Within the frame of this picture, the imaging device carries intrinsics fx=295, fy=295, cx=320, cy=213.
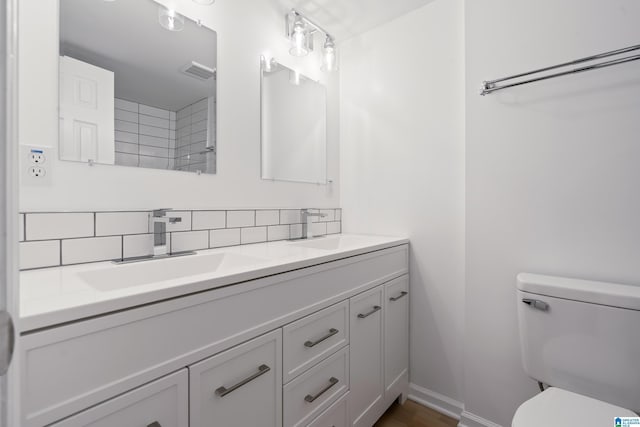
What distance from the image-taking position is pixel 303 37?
1.67 metres

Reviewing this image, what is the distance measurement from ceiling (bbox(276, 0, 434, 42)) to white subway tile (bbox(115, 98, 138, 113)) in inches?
41.9

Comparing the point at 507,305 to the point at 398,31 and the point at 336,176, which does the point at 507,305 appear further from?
the point at 398,31

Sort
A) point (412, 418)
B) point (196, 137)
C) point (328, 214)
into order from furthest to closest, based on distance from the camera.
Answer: point (328, 214) < point (412, 418) < point (196, 137)

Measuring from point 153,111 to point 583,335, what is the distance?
6.02 ft

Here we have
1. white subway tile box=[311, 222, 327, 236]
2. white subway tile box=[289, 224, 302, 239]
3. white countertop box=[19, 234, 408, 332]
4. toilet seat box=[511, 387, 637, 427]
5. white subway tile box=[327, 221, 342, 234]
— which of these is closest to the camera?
white countertop box=[19, 234, 408, 332]

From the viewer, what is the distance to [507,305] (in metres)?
1.38

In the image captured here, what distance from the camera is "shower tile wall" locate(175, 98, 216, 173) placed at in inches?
49.6

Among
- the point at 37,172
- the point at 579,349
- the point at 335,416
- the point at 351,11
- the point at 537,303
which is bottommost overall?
the point at 335,416

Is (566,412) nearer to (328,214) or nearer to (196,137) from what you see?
(328,214)

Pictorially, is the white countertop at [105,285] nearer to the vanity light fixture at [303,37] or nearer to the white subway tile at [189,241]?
the white subway tile at [189,241]

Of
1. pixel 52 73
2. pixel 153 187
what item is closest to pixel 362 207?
pixel 153 187

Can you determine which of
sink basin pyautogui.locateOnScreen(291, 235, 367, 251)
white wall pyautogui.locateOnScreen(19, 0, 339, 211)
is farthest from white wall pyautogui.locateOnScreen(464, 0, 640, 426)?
white wall pyautogui.locateOnScreen(19, 0, 339, 211)

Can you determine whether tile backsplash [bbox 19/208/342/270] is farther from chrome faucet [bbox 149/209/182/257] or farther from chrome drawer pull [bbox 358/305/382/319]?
chrome drawer pull [bbox 358/305/382/319]

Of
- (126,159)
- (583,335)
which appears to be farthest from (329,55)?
(583,335)
